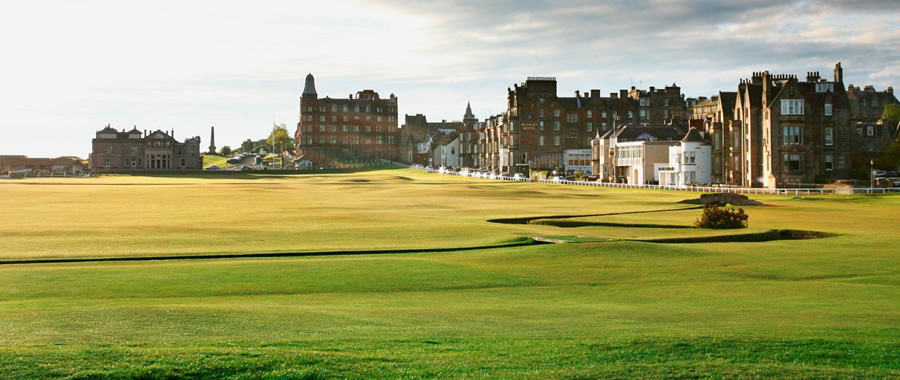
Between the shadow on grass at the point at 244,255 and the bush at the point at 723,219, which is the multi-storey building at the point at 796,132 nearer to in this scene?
the bush at the point at 723,219

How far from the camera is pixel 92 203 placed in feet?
223

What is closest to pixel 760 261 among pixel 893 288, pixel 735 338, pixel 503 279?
pixel 893 288

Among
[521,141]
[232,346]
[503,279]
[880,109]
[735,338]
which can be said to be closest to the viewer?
[232,346]

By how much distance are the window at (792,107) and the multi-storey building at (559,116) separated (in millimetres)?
77645

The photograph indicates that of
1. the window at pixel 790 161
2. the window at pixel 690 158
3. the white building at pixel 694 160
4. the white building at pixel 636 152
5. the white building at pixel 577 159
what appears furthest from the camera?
the white building at pixel 577 159

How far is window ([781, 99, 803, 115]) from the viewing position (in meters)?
96.9

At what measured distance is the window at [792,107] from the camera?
318 ft

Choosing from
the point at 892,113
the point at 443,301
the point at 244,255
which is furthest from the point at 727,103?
the point at 443,301

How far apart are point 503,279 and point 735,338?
453 inches

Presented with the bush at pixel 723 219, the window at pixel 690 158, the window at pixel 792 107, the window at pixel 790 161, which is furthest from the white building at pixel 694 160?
the bush at pixel 723 219

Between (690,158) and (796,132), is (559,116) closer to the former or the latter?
(690,158)

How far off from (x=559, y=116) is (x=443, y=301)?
6200 inches

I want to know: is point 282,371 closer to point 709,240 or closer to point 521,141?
point 709,240

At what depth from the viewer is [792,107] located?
97.1m
